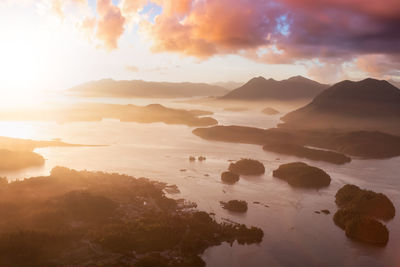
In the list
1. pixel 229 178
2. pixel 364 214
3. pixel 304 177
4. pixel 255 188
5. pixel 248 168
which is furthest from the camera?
pixel 248 168

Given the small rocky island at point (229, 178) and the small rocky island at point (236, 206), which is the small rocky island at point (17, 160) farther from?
the small rocky island at point (236, 206)

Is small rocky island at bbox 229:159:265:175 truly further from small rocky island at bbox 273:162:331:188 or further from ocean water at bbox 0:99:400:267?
small rocky island at bbox 273:162:331:188

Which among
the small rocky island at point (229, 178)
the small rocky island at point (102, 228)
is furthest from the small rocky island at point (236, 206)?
the small rocky island at point (229, 178)

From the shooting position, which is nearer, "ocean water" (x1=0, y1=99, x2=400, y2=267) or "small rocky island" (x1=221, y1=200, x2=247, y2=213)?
"ocean water" (x1=0, y1=99, x2=400, y2=267)

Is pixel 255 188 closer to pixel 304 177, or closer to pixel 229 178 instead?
pixel 229 178

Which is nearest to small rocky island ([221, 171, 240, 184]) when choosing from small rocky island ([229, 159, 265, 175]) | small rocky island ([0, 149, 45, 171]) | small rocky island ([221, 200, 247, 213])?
small rocky island ([229, 159, 265, 175])

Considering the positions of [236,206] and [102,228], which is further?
[236,206]

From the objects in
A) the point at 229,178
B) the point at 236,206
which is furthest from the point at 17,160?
the point at 236,206
